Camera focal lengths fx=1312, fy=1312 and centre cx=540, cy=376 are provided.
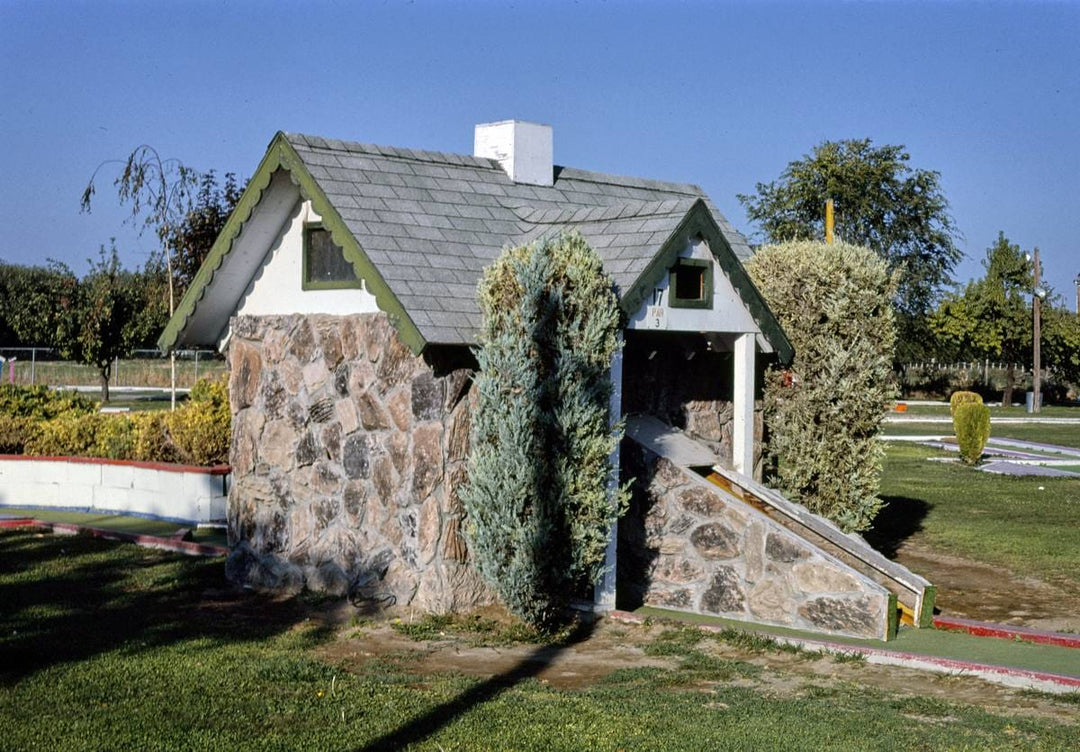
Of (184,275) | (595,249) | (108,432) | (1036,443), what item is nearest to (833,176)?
(1036,443)

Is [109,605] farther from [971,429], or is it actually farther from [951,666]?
[971,429]

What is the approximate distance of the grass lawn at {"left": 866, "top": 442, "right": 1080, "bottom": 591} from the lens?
52.8 ft

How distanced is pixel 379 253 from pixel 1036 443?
29.6 metres

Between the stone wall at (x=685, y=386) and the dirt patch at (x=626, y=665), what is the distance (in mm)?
3388

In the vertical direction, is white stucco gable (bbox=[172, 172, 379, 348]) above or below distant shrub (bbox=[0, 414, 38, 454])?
above

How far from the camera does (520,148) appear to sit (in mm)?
14875

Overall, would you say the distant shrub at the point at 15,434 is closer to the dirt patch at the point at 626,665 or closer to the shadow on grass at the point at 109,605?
the shadow on grass at the point at 109,605

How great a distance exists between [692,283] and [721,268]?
0.33 metres

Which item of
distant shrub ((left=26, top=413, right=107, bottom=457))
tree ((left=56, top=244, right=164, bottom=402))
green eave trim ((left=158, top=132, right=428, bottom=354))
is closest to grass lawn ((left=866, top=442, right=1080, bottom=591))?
green eave trim ((left=158, top=132, right=428, bottom=354))

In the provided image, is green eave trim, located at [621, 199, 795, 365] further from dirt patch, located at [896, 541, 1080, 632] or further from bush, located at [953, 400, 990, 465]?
bush, located at [953, 400, 990, 465]

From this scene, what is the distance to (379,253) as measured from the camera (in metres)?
12.0

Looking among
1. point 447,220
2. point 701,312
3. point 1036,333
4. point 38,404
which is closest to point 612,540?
point 701,312

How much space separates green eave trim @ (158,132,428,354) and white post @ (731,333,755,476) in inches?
158

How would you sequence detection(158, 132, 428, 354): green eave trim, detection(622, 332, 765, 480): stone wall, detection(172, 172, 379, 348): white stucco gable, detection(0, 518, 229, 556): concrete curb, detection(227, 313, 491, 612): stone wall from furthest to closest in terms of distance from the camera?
1. detection(0, 518, 229, 556): concrete curb
2. detection(622, 332, 765, 480): stone wall
3. detection(172, 172, 379, 348): white stucco gable
4. detection(227, 313, 491, 612): stone wall
5. detection(158, 132, 428, 354): green eave trim
